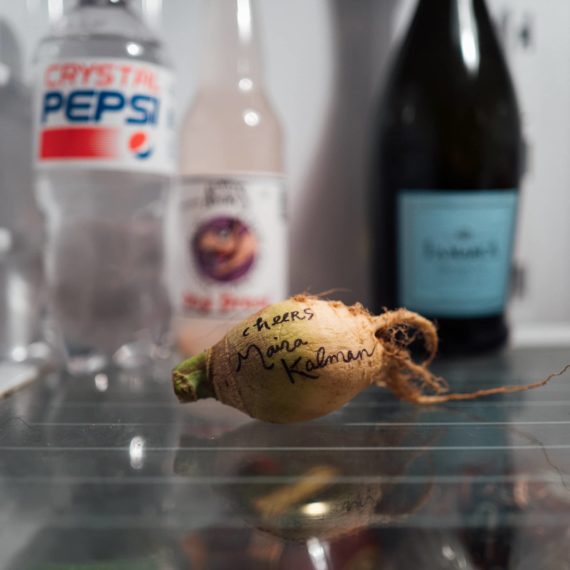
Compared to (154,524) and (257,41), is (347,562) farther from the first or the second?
(257,41)

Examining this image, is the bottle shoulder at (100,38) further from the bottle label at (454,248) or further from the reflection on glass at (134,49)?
the bottle label at (454,248)

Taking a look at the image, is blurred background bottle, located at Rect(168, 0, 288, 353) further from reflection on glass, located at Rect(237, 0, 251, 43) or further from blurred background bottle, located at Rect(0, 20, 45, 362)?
blurred background bottle, located at Rect(0, 20, 45, 362)

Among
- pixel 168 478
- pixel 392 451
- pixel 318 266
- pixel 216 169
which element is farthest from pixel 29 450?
pixel 318 266

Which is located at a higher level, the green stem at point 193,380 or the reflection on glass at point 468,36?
the reflection on glass at point 468,36

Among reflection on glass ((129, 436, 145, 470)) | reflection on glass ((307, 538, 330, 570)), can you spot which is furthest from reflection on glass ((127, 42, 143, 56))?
reflection on glass ((307, 538, 330, 570))

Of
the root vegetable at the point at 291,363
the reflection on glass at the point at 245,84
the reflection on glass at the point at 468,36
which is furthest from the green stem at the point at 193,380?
the reflection on glass at the point at 468,36

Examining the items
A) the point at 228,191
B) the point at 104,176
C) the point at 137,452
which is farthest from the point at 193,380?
the point at 104,176
